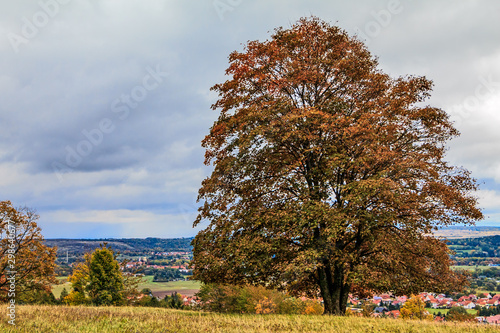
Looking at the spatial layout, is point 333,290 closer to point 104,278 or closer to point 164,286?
point 104,278

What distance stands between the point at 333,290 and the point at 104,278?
36.4 meters

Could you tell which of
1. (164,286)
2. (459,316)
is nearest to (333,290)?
(459,316)

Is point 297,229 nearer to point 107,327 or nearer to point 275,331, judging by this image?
point 275,331

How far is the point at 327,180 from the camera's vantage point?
16.7 metres

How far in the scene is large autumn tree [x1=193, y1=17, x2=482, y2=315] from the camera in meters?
14.8

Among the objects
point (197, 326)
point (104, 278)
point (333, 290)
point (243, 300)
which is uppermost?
point (197, 326)

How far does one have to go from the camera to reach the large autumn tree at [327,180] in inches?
582

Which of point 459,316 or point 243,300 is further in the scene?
point 243,300

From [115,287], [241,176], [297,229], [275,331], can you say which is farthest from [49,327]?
[115,287]

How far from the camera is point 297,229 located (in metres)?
14.6

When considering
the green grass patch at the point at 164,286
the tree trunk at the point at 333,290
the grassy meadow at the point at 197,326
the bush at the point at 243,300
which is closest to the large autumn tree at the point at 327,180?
the tree trunk at the point at 333,290

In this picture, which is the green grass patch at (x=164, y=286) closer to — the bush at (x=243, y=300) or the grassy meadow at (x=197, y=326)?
the bush at (x=243, y=300)

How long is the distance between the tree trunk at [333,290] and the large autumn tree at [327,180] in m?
0.05

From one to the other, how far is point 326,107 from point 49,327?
13993mm
